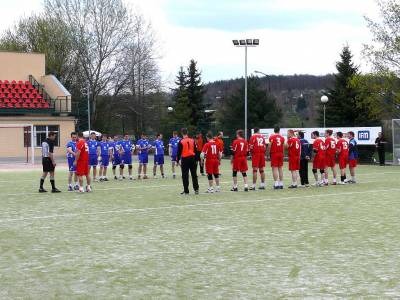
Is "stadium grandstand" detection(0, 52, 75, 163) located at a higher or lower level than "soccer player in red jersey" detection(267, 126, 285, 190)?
higher

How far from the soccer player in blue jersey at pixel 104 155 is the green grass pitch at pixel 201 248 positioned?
28.0 feet

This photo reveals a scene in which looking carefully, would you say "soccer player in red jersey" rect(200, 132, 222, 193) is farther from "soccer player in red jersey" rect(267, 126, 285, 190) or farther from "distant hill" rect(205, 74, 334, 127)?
"distant hill" rect(205, 74, 334, 127)

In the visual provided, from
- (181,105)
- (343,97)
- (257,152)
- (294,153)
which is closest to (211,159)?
(257,152)

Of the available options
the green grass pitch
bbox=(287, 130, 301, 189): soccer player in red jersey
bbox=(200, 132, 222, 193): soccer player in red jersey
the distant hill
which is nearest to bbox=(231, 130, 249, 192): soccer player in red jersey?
bbox=(200, 132, 222, 193): soccer player in red jersey

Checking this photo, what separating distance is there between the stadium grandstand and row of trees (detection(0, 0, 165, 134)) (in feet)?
20.2

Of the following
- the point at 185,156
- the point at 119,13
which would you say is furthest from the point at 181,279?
the point at 119,13

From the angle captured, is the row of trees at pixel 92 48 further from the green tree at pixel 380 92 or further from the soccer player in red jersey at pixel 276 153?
the soccer player in red jersey at pixel 276 153

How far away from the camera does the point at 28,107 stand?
166 ft

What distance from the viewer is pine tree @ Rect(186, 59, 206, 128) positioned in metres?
72.4

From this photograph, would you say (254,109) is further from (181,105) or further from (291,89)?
(291,89)

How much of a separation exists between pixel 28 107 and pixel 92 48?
12.6 metres

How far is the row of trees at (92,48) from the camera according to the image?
6075 cm

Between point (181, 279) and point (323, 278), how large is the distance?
173 cm

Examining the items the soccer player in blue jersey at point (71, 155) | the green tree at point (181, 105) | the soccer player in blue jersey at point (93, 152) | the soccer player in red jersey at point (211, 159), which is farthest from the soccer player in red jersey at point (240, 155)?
the green tree at point (181, 105)
